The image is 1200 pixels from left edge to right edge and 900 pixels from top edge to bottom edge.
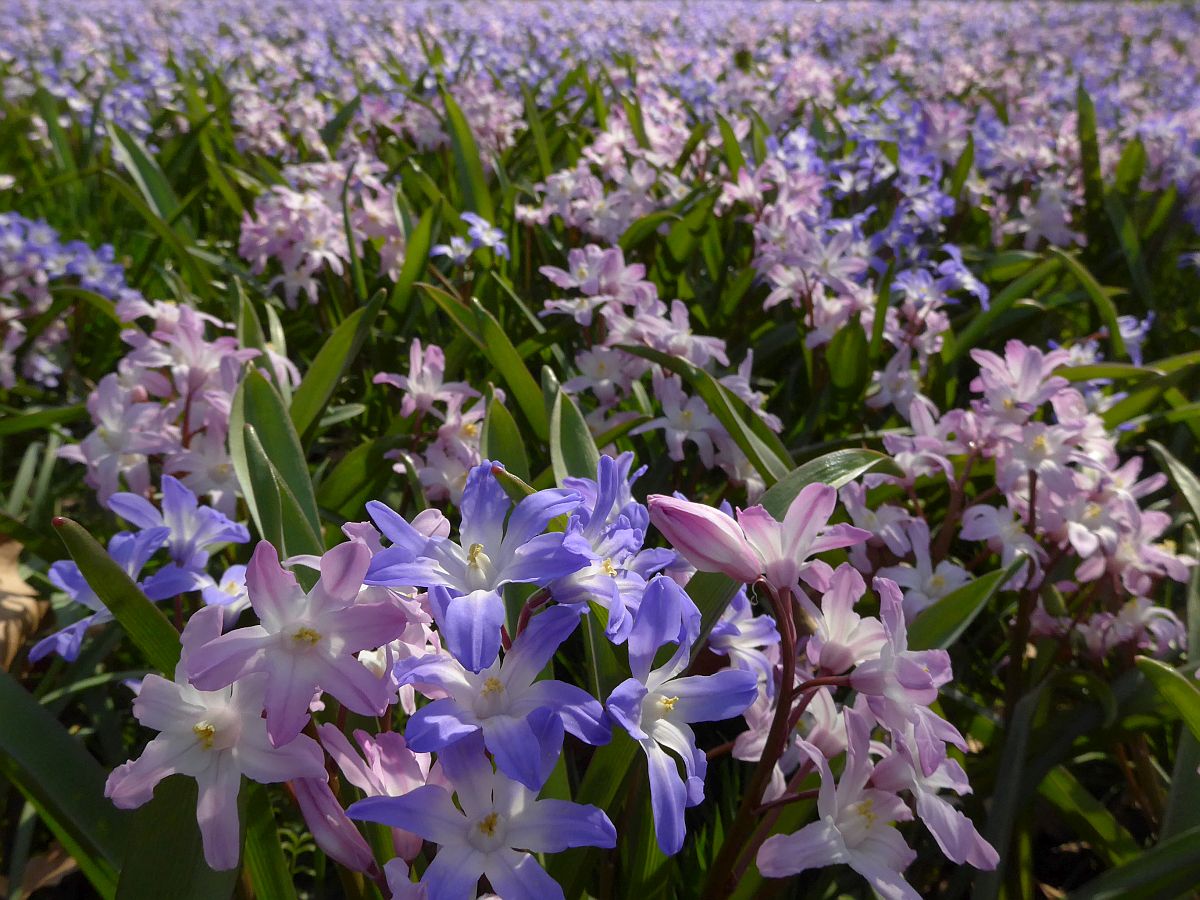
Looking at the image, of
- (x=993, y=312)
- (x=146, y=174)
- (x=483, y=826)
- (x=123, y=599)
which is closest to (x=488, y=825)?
(x=483, y=826)

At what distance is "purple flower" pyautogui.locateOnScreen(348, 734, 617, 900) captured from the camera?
680 millimetres

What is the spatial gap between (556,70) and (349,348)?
13.5 ft

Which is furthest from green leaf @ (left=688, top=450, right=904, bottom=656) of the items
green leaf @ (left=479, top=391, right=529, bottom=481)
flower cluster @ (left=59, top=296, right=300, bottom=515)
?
flower cluster @ (left=59, top=296, right=300, bottom=515)

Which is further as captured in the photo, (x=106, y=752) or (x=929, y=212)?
(x=929, y=212)

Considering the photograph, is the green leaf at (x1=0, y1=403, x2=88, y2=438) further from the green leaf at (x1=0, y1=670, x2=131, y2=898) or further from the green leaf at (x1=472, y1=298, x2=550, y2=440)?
the green leaf at (x1=0, y1=670, x2=131, y2=898)

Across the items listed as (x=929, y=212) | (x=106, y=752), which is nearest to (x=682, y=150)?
(x=929, y=212)

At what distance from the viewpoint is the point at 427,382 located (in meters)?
1.66

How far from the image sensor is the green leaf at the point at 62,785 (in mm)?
944

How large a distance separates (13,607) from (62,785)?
30.7 inches

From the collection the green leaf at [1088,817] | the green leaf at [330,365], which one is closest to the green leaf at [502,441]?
the green leaf at [330,365]

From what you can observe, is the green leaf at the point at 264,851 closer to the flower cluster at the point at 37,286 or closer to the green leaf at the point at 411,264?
the green leaf at the point at 411,264

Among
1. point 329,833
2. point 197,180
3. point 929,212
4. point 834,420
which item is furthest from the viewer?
point 197,180

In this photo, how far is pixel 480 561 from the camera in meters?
0.75

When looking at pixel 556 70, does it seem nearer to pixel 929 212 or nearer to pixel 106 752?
pixel 929 212
